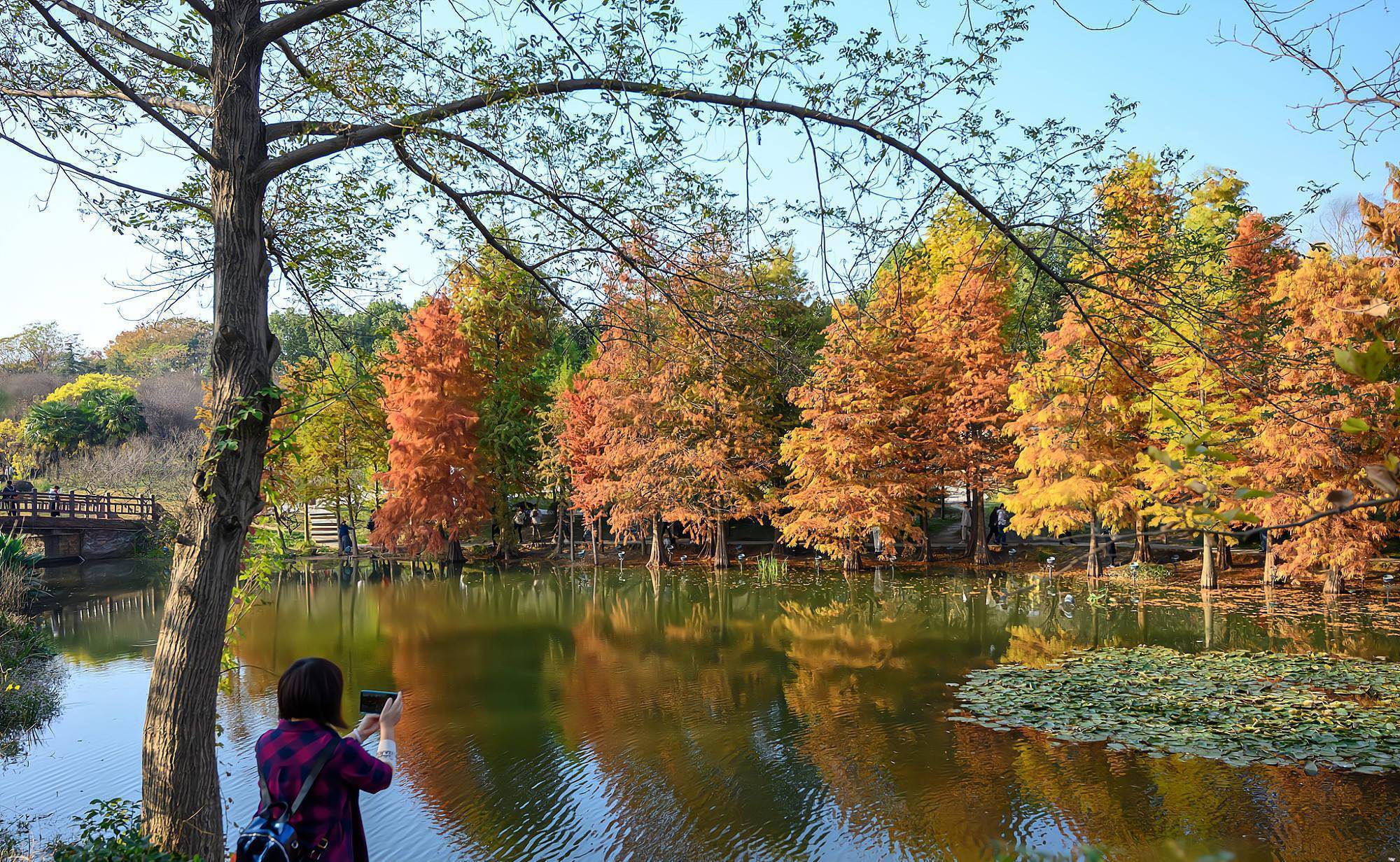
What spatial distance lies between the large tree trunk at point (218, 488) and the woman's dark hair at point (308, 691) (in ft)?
5.49

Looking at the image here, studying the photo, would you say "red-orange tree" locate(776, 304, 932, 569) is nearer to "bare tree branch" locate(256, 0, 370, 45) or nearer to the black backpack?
"bare tree branch" locate(256, 0, 370, 45)

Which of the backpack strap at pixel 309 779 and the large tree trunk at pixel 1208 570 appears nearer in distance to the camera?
the backpack strap at pixel 309 779

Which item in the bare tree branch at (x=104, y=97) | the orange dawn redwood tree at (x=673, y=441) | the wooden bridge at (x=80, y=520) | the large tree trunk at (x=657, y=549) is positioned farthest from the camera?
the large tree trunk at (x=657, y=549)

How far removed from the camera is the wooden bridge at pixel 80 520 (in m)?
22.0

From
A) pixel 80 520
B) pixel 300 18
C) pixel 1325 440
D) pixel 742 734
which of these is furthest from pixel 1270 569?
pixel 80 520

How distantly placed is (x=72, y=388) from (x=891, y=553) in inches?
1133

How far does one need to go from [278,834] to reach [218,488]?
204 cm

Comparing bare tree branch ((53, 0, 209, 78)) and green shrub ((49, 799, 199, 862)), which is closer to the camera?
green shrub ((49, 799, 199, 862))

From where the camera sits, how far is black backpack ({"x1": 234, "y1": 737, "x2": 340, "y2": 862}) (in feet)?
8.90

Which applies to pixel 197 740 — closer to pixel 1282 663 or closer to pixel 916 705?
pixel 916 705

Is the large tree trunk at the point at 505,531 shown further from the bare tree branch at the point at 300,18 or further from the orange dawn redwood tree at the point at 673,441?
the bare tree branch at the point at 300,18

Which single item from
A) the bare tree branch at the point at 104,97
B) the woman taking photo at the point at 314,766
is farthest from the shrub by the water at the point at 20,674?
the woman taking photo at the point at 314,766

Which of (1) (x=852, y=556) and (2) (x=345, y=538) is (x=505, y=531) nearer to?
(2) (x=345, y=538)

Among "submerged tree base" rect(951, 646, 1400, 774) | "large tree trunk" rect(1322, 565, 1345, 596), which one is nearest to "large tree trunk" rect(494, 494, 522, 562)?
"submerged tree base" rect(951, 646, 1400, 774)
